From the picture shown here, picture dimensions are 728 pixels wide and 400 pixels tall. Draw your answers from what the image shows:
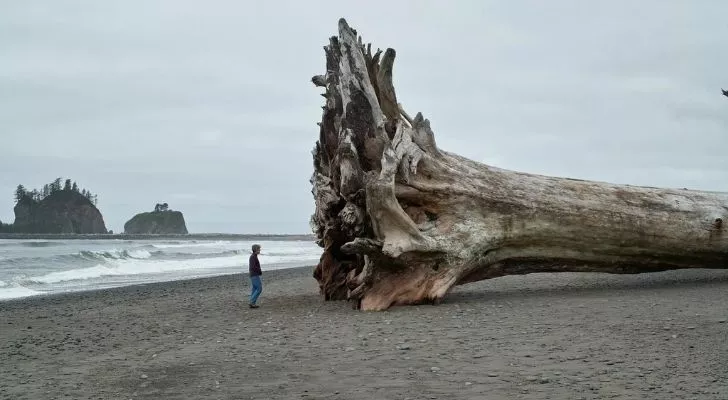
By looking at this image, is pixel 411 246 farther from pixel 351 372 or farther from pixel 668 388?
pixel 668 388

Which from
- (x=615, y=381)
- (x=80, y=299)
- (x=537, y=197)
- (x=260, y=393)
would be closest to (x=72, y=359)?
(x=260, y=393)

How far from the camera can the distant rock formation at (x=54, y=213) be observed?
368ft

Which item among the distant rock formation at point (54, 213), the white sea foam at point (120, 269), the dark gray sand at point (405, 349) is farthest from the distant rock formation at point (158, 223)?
the dark gray sand at point (405, 349)

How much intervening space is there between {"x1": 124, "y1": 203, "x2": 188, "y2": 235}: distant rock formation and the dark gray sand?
138612 mm

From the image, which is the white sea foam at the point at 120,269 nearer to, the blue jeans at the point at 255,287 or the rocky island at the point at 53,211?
the blue jeans at the point at 255,287

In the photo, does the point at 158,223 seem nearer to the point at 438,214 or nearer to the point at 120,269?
the point at 120,269

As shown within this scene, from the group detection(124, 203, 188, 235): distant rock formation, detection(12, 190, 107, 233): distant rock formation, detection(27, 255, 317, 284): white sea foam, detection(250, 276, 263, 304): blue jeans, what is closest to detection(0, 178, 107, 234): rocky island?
detection(12, 190, 107, 233): distant rock formation

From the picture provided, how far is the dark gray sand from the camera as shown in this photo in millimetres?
5391

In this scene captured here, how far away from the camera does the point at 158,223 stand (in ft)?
480

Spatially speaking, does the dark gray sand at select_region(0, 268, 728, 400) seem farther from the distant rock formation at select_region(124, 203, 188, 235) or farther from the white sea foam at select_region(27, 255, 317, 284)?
the distant rock formation at select_region(124, 203, 188, 235)

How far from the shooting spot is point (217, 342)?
27.0 ft

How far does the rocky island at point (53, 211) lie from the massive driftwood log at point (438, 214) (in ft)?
364

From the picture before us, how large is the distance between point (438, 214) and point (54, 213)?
117 metres

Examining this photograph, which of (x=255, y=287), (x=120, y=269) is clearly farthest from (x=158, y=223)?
(x=255, y=287)
